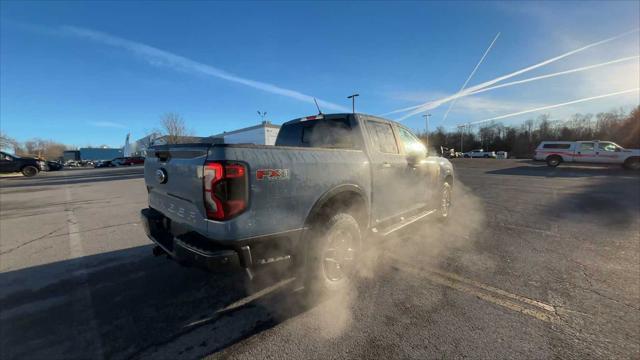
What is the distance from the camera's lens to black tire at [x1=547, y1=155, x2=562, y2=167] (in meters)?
23.9

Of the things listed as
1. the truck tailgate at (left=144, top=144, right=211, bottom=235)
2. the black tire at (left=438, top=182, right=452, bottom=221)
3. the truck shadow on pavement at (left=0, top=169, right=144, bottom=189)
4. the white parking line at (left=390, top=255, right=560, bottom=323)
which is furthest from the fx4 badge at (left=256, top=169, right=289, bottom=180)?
the truck shadow on pavement at (left=0, top=169, right=144, bottom=189)

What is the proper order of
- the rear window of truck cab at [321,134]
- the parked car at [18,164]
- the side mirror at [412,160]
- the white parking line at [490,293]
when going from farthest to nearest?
the parked car at [18,164] → the side mirror at [412,160] → the rear window of truck cab at [321,134] → the white parking line at [490,293]

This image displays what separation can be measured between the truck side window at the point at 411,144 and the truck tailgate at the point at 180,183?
324cm

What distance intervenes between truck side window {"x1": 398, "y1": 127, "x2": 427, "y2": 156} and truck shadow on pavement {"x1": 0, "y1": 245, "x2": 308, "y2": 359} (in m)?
2.86

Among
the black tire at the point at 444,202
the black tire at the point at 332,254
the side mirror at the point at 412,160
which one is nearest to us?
the black tire at the point at 332,254

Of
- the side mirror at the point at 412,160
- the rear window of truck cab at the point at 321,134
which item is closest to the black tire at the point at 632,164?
the side mirror at the point at 412,160

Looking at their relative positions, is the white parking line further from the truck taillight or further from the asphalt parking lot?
the truck taillight

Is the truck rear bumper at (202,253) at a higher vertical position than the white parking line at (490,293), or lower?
higher

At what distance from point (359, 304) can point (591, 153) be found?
2824 cm

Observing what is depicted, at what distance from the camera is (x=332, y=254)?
319 centimetres

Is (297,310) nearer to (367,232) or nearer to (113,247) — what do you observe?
(367,232)

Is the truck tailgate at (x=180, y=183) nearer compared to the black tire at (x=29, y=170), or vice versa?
the truck tailgate at (x=180, y=183)

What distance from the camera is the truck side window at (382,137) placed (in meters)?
3.94

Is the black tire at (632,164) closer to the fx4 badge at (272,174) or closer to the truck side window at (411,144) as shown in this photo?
the truck side window at (411,144)
